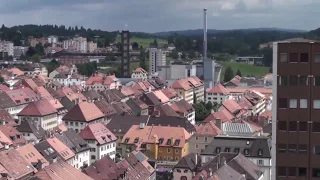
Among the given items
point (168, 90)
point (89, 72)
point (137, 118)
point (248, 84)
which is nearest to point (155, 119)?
point (137, 118)

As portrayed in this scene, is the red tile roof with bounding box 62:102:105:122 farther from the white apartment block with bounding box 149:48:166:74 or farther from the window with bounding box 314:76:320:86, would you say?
the white apartment block with bounding box 149:48:166:74

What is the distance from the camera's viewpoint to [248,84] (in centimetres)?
11862

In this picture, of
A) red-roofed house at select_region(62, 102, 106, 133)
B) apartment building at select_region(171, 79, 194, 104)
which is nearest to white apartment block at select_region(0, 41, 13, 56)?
apartment building at select_region(171, 79, 194, 104)

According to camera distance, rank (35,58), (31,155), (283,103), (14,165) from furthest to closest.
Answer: (35,58), (31,155), (14,165), (283,103)

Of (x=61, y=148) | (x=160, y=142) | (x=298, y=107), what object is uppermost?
(x=298, y=107)

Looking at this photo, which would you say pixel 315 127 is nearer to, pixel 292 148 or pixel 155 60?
pixel 292 148

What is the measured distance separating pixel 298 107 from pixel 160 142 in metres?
39.5

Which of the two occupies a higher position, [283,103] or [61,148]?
[283,103]

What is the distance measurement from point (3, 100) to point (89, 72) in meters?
66.8

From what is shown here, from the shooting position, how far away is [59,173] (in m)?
33.4

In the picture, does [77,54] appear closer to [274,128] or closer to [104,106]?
[104,106]

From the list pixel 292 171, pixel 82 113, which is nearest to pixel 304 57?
pixel 292 171

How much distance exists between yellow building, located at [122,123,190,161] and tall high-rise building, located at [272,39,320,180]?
38.2 metres

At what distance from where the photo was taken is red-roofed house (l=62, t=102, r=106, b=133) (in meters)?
64.9
